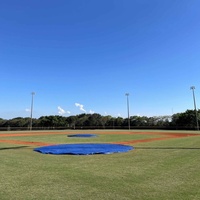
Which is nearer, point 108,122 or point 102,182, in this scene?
point 102,182

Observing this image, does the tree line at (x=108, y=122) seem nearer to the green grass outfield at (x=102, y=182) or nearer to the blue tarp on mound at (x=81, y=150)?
the blue tarp on mound at (x=81, y=150)

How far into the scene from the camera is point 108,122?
311 ft

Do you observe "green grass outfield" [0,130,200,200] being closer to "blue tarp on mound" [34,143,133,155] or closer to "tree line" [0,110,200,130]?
"blue tarp on mound" [34,143,133,155]

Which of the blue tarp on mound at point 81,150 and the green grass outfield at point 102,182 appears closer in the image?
the green grass outfield at point 102,182

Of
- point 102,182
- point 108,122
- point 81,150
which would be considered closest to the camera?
point 102,182

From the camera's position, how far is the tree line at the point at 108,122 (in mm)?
67562

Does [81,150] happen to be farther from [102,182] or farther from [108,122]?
[108,122]

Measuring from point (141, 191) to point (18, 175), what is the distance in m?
4.38

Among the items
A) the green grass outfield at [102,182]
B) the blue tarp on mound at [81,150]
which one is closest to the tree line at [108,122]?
the blue tarp on mound at [81,150]

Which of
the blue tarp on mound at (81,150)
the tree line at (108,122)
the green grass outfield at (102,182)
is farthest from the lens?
the tree line at (108,122)

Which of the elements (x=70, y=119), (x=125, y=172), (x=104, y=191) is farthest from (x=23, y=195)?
(x=70, y=119)

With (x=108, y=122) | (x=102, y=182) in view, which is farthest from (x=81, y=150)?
(x=108, y=122)

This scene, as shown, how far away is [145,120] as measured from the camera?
3238 inches

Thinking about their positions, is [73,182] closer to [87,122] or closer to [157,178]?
[157,178]
